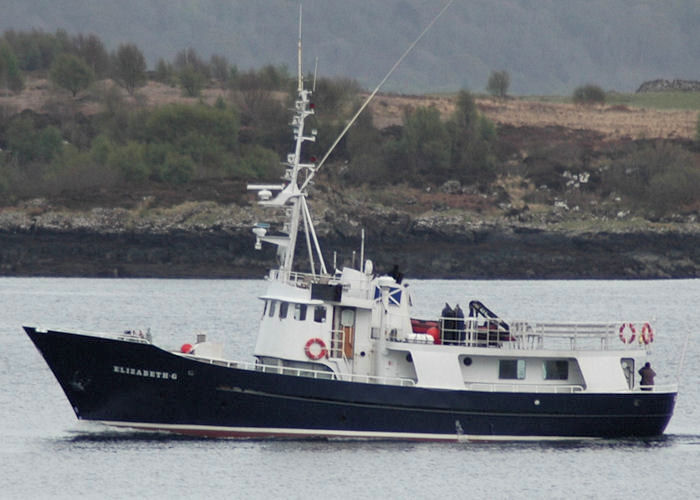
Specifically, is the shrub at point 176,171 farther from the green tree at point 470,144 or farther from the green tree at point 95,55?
the green tree at point 95,55

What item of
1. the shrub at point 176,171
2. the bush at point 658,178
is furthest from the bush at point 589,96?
the shrub at point 176,171

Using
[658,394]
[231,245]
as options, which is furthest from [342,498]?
[231,245]

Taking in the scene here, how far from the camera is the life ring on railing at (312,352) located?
119ft

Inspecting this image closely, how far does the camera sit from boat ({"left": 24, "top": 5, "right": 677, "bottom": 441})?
1415 inches

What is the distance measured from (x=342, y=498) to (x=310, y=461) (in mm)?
2638

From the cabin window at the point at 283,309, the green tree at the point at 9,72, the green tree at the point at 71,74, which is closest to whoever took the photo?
the cabin window at the point at 283,309

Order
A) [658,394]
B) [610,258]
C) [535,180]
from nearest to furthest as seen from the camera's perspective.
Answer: [658,394] → [610,258] → [535,180]

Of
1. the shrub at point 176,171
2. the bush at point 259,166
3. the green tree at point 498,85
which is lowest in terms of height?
the shrub at point 176,171

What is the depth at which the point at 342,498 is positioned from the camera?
3222cm

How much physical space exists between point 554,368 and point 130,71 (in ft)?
411

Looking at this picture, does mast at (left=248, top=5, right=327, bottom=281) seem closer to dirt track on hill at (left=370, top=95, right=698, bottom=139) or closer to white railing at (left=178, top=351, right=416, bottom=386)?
white railing at (left=178, top=351, right=416, bottom=386)

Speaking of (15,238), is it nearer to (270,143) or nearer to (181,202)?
(181,202)

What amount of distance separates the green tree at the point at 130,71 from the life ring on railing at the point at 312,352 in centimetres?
12338

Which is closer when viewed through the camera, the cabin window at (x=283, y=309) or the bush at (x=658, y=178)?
the cabin window at (x=283, y=309)
